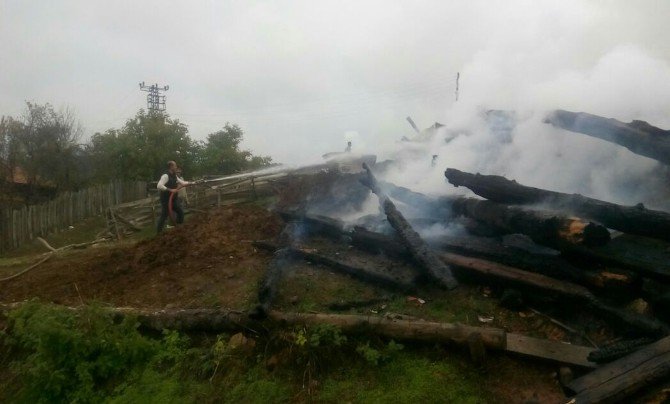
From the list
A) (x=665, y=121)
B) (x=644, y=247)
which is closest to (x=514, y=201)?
(x=644, y=247)

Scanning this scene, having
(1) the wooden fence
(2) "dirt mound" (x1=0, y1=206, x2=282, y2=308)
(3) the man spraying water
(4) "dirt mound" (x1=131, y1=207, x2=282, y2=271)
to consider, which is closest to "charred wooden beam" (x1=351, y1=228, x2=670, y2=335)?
(2) "dirt mound" (x1=0, y1=206, x2=282, y2=308)

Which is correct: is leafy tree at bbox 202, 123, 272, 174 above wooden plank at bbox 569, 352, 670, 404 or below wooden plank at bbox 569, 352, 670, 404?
above

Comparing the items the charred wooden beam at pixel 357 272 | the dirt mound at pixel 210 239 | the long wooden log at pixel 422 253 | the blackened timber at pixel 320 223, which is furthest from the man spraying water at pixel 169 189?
the long wooden log at pixel 422 253

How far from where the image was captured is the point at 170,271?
6.98 m

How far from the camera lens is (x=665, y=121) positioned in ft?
24.6

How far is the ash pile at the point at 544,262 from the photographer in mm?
3785

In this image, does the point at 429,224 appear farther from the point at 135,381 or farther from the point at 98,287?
the point at 98,287

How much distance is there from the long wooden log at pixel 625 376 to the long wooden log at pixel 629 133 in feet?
11.0

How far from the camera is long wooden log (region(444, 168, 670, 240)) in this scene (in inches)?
179

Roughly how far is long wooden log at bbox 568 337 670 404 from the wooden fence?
15673 mm

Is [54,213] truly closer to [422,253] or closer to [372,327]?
[422,253]

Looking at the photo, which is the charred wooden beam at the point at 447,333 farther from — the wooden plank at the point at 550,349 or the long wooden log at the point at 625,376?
the long wooden log at the point at 625,376

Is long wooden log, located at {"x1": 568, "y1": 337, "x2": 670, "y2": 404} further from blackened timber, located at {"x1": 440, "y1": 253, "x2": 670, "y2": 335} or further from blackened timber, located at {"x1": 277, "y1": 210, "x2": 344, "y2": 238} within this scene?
blackened timber, located at {"x1": 277, "y1": 210, "x2": 344, "y2": 238}

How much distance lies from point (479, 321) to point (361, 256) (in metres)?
2.29
